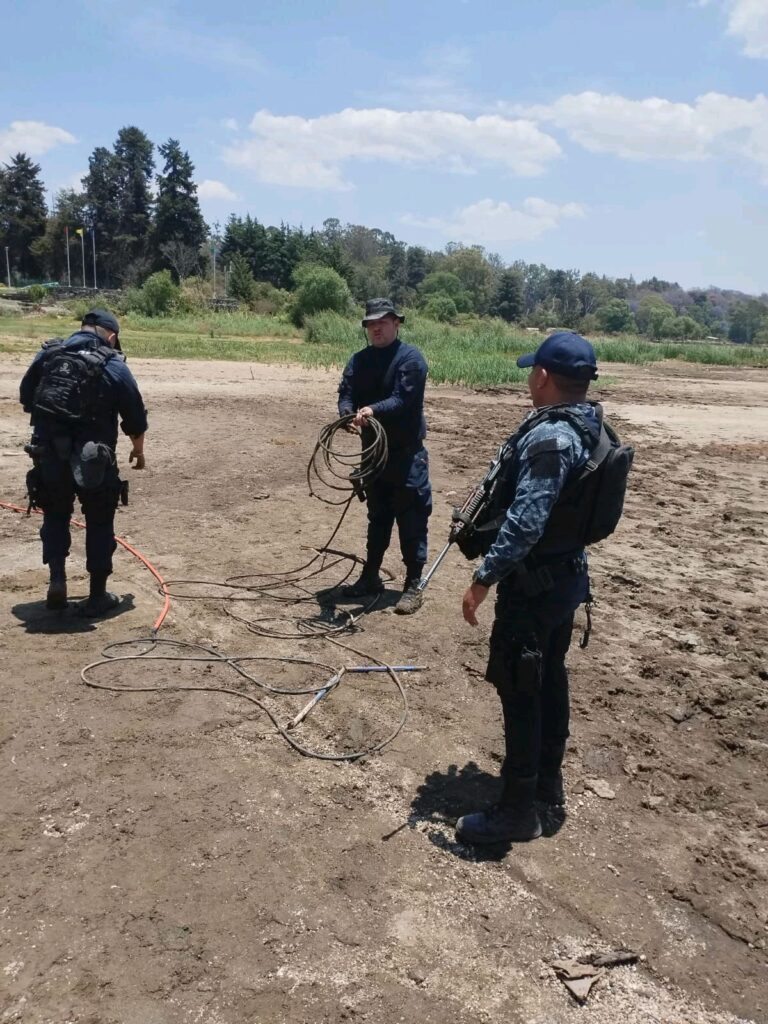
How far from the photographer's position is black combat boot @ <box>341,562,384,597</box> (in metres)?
5.97

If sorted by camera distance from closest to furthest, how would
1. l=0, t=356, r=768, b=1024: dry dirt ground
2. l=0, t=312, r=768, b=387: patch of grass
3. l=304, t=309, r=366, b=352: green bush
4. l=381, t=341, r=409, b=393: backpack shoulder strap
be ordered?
l=0, t=356, r=768, b=1024: dry dirt ground, l=381, t=341, r=409, b=393: backpack shoulder strap, l=0, t=312, r=768, b=387: patch of grass, l=304, t=309, r=366, b=352: green bush

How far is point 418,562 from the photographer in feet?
19.1

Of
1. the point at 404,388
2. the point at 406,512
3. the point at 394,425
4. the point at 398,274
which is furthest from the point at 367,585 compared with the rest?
the point at 398,274

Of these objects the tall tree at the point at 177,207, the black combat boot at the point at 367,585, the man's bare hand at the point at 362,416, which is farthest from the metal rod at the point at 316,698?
the tall tree at the point at 177,207

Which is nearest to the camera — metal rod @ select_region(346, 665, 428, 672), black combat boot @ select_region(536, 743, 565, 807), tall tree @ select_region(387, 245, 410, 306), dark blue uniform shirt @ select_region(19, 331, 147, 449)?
black combat boot @ select_region(536, 743, 565, 807)

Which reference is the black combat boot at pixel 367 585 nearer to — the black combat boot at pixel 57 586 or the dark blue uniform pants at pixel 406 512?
the dark blue uniform pants at pixel 406 512

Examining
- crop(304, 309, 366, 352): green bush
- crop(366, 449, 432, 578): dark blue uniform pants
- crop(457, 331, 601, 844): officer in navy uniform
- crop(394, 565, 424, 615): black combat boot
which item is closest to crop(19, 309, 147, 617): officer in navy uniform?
crop(366, 449, 432, 578): dark blue uniform pants

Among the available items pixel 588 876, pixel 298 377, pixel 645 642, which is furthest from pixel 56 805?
pixel 298 377

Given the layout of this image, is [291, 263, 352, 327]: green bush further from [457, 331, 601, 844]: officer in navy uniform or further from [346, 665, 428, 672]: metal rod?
[457, 331, 601, 844]: officer in navy uniform

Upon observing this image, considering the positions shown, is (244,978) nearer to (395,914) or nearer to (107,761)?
(395,914)

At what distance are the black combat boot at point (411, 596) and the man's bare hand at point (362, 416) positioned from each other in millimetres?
1170

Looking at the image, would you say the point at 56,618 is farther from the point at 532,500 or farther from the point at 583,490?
the point at 583,490

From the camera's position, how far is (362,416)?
531cm

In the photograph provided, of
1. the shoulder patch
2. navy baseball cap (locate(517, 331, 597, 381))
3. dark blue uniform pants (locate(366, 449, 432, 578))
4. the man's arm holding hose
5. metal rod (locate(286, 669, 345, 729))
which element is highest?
navy baseball cap (locate(517, 331, 597, 381))
